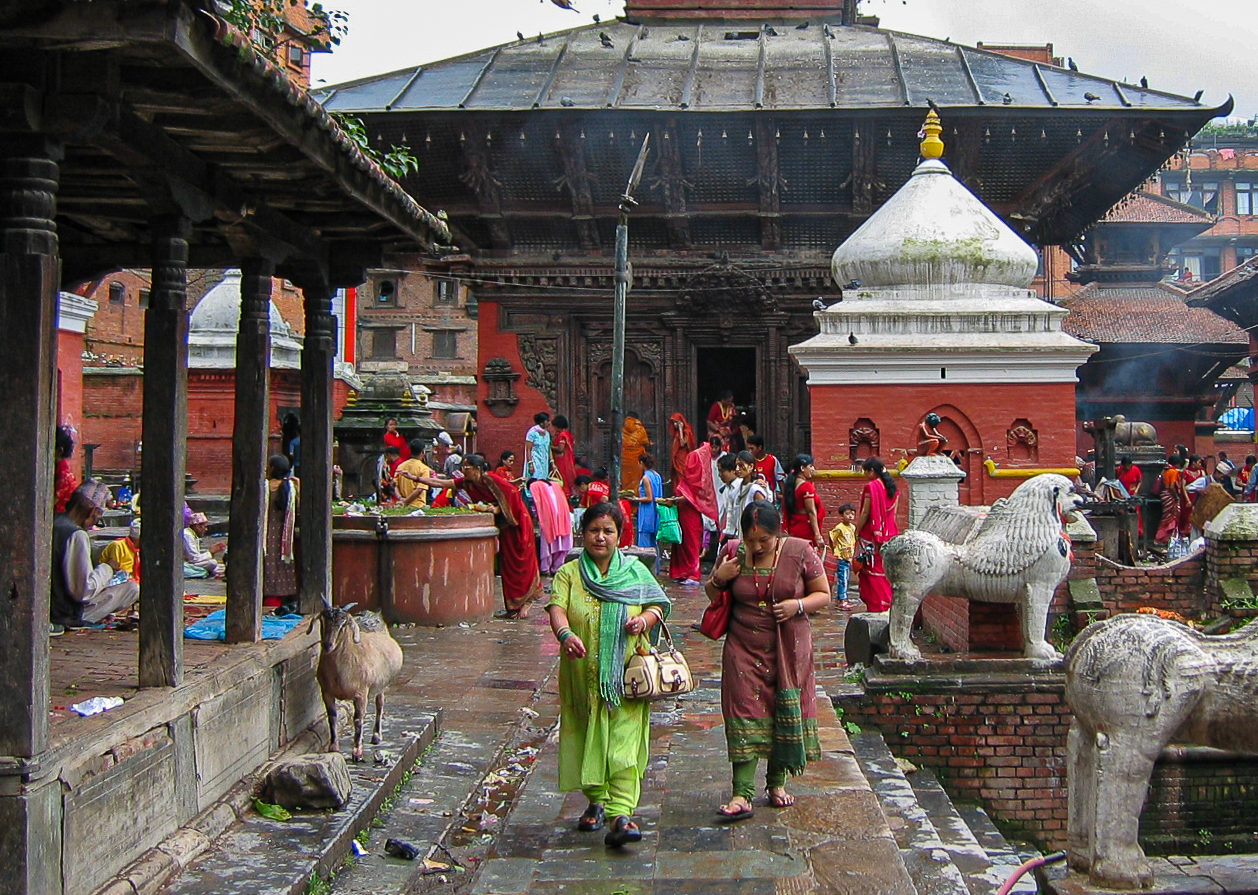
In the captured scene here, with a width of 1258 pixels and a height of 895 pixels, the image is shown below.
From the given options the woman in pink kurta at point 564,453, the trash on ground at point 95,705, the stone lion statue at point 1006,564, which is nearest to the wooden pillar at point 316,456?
the trash on ground at point 95,705

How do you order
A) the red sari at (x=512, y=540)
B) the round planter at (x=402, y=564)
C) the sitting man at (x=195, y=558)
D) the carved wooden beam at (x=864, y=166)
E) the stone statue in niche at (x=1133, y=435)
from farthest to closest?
the stone statue in niche at (x=1133, y=435)
the carved wooden beam at (x=864, y=166)
the red sari at (x=512, y=540)
the sitting man at (x=195, y=558)
the round planter at (x=402, y=564)

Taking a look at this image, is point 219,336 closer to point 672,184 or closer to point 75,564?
point 672,184

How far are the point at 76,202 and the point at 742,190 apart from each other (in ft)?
52.9

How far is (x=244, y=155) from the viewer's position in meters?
5.93

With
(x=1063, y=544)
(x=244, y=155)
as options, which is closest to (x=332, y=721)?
(x=244, y=155)

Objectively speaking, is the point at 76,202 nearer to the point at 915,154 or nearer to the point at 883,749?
the point at 883,749

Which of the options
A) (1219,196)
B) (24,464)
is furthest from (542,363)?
(1219,196)

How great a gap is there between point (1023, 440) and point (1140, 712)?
38.4 ft

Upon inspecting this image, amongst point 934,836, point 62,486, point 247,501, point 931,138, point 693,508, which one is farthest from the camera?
point 931,138

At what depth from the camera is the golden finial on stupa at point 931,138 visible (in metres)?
17.8

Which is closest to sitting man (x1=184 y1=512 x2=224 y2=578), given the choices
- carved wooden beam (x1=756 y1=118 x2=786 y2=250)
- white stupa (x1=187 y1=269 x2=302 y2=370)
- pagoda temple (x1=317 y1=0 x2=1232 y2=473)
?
white stupa (x1=187 y1=269 x2=302 y2=370)

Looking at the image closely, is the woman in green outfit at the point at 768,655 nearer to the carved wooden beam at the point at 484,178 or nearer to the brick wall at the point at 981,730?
the brick wall at the point at 981,730

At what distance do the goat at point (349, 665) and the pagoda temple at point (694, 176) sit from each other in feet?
49.3

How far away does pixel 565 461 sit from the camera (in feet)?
64.6
